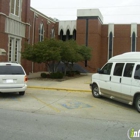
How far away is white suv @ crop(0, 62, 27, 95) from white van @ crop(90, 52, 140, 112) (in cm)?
396

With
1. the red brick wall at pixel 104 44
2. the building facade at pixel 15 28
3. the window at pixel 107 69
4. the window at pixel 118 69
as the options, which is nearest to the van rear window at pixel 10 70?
the window at pixel 107 69

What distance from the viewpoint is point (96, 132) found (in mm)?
5367

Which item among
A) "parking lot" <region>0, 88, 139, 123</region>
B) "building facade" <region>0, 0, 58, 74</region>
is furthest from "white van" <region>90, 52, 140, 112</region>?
"building facade" <region>0, 0, 58, 74</region>

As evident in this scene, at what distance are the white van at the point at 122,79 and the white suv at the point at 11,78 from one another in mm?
3956

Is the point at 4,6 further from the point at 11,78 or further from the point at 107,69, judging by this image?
the point at 107,69

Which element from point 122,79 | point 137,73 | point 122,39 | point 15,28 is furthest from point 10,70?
point 122,39

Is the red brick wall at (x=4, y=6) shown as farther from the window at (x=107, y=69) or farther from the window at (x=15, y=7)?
→ the window at (x=107, y=69)

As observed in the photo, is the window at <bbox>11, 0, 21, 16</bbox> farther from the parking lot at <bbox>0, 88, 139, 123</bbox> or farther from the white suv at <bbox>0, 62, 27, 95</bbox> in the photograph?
the parking lot at <bbox>0, 88, 139, 123</bbox>

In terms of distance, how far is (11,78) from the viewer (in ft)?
33.2

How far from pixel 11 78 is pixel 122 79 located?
536 centimetres

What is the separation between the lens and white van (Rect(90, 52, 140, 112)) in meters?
7.94

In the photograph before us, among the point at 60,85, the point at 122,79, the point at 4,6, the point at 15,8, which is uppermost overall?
the point at 15,8

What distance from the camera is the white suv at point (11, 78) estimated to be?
9.98 meters

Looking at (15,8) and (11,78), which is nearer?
(11,78)
